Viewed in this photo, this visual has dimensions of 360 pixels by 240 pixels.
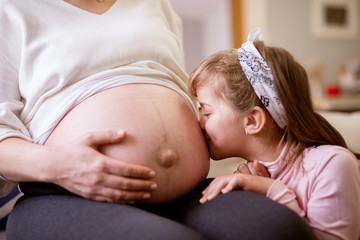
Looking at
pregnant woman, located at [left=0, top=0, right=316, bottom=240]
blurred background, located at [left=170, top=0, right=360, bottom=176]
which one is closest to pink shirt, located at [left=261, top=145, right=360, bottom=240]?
pregnant woman, located at [left=0, top=0, right=316, bottom=240]

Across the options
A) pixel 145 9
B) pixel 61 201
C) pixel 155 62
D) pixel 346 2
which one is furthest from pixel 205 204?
pixel 346 2

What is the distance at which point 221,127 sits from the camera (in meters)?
0.85

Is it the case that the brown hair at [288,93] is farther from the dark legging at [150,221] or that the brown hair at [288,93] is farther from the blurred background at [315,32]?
the blurred background at [315,32]

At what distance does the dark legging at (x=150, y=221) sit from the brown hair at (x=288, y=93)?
25cm

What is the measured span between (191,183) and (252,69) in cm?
31

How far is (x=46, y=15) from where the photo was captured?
0.82m

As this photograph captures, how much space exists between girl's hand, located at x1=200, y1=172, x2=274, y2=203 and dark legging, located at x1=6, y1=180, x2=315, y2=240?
1.2 inches

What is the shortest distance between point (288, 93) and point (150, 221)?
45 cm

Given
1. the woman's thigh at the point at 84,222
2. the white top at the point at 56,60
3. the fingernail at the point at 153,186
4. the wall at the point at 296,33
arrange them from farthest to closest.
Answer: the wall at the point at 296,33 → the white top at the point at 56,60 → the fingernail at the point at 153,186 → the woman's thigh at the point at 84,222

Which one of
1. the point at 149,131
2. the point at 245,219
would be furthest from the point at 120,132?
the point at 245,219

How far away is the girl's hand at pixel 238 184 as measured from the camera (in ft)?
2.33

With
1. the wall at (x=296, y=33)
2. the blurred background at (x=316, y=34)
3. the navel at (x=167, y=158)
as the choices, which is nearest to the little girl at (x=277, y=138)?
the navel at (x=167, y=158)

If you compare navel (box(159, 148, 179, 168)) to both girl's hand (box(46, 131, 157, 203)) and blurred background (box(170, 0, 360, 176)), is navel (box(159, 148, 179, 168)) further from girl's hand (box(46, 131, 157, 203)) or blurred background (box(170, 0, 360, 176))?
blurred background (box(170, 0, 360, 176))

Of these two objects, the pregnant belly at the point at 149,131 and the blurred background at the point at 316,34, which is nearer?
the pregnant belly at the point at 149,131
